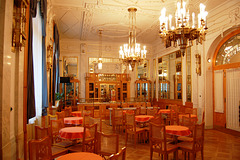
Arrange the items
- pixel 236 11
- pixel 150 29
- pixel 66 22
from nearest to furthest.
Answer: pixel 236 11
pixel 66 22
pixel 150 29

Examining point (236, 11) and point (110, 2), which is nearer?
point (236, 11)

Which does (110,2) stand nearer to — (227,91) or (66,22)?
(66,22)

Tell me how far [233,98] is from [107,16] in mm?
6552

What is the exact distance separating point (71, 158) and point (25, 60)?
220 cm

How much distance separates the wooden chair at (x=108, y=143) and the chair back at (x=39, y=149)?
0.89 metres

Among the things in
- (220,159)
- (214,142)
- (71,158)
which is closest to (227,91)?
(214,142)

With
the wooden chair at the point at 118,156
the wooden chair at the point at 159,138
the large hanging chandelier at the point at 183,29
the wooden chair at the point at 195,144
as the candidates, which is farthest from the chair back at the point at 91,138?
the large hanging chandelier at the point at 183,29

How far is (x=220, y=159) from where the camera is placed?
4.61m

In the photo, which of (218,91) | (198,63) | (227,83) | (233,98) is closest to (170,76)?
(198,63)

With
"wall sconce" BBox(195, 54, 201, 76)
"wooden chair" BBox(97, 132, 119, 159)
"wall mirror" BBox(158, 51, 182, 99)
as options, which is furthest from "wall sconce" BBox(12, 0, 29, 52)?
"wall mirror" BBox(158, 51, 182, 99)

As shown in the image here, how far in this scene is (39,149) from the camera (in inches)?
113

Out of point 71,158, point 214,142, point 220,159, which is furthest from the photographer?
point 214,142

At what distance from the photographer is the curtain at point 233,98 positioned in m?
7.16

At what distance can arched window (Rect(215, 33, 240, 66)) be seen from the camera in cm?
718
